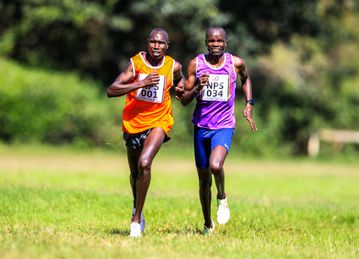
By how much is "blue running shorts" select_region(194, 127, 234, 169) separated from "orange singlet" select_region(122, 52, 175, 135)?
61 centimetres

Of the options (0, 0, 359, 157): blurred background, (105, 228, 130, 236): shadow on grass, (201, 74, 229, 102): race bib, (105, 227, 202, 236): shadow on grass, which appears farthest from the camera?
(0, 0, 359, 157): blurred background

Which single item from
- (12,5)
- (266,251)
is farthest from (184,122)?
(266,251)

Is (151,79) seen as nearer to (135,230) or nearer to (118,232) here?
(135,230)

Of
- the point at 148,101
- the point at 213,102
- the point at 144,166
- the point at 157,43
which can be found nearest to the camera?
the point at 144,166

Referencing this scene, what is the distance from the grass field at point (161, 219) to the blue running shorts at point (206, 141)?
3.34 ft

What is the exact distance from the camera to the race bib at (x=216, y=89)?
1141 centimetres

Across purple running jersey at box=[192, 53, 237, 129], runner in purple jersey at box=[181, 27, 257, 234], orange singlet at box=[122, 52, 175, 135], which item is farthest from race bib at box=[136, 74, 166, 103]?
purple running jersey at box=[192, 53, 237, 129]

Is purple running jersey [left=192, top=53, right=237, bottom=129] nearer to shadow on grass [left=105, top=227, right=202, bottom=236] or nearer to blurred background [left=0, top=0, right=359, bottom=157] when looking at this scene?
shadow on grass [left=105, top=227, right=202, bottom=236]

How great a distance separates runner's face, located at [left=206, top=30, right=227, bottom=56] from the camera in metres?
11.3

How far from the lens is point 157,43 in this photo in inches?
430

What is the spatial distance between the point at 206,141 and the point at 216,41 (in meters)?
1.37

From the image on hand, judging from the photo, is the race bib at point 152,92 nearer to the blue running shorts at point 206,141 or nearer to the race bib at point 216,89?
the race bib at point 216,89

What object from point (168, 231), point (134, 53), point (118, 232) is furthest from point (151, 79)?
point (134, 53)

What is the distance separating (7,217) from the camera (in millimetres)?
12711
